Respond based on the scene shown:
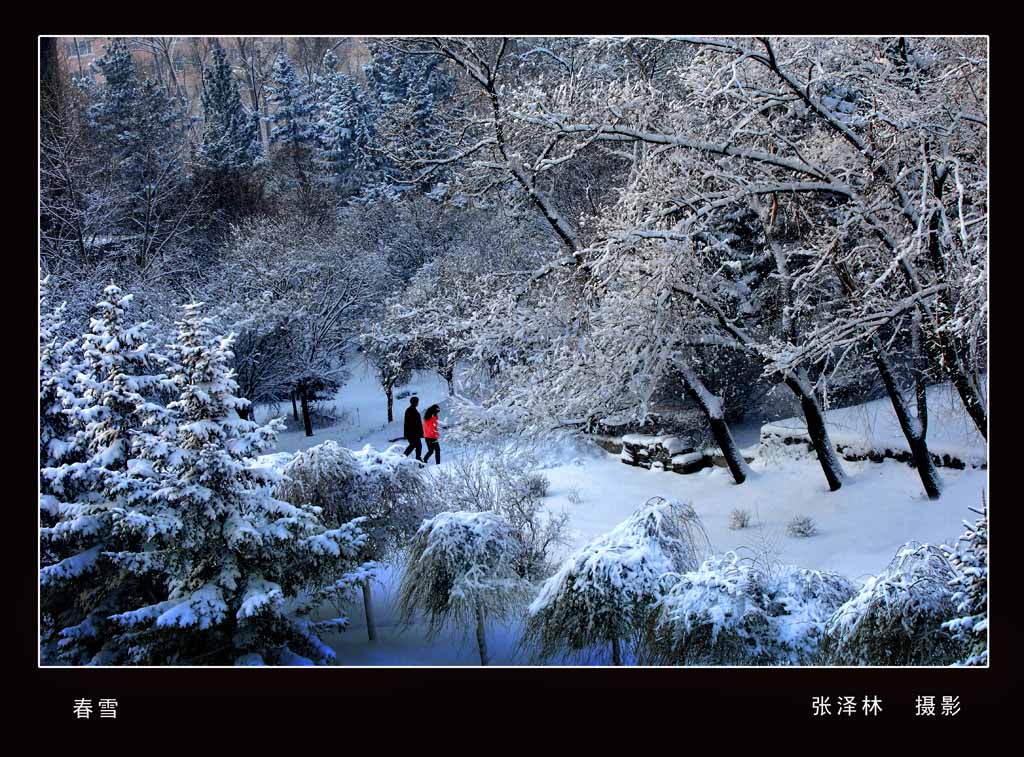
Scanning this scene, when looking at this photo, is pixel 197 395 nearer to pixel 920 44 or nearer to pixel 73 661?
pixel 73 661

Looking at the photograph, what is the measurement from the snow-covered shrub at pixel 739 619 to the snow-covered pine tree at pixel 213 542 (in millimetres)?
1832

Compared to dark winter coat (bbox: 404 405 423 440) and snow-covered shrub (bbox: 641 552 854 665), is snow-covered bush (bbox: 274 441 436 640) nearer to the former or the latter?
dark winter coat (bbox: 404 405 423 440)

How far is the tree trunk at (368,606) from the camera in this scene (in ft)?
14.3

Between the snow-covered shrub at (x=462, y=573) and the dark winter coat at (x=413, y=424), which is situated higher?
the dark winter coat at (x=413, y=424)

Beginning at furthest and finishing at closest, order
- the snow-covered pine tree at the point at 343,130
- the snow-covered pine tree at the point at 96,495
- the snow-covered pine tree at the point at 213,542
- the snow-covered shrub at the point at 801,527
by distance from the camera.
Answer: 1. the snow-covered pine tree at the point at 343,130
2. the snow-covered shrub at the point at 801,527
3. the snow-covered pine tree at the point at 96,495
4. the snow-covered pine tree at the point at 213,542

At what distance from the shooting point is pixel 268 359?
23.1ft

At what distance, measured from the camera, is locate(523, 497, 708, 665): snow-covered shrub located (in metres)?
4.08

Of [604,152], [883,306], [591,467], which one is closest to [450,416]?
[591,467]

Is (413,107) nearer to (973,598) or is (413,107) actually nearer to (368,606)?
(368,606)

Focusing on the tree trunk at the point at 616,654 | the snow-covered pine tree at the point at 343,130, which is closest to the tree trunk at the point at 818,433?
the tree trunk at the point at 616,654

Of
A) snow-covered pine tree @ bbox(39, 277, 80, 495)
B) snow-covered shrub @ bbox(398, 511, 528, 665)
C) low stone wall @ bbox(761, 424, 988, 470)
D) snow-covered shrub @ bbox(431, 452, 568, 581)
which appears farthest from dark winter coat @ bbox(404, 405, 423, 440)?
low stone wall @ bbox(761, 424, 988, 470)

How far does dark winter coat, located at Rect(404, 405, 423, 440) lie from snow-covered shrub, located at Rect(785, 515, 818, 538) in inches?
120

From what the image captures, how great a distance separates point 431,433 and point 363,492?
1.38 meters

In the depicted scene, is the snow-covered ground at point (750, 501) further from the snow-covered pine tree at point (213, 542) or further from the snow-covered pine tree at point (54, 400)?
the snow-covered pine tree at point (54, 400)
